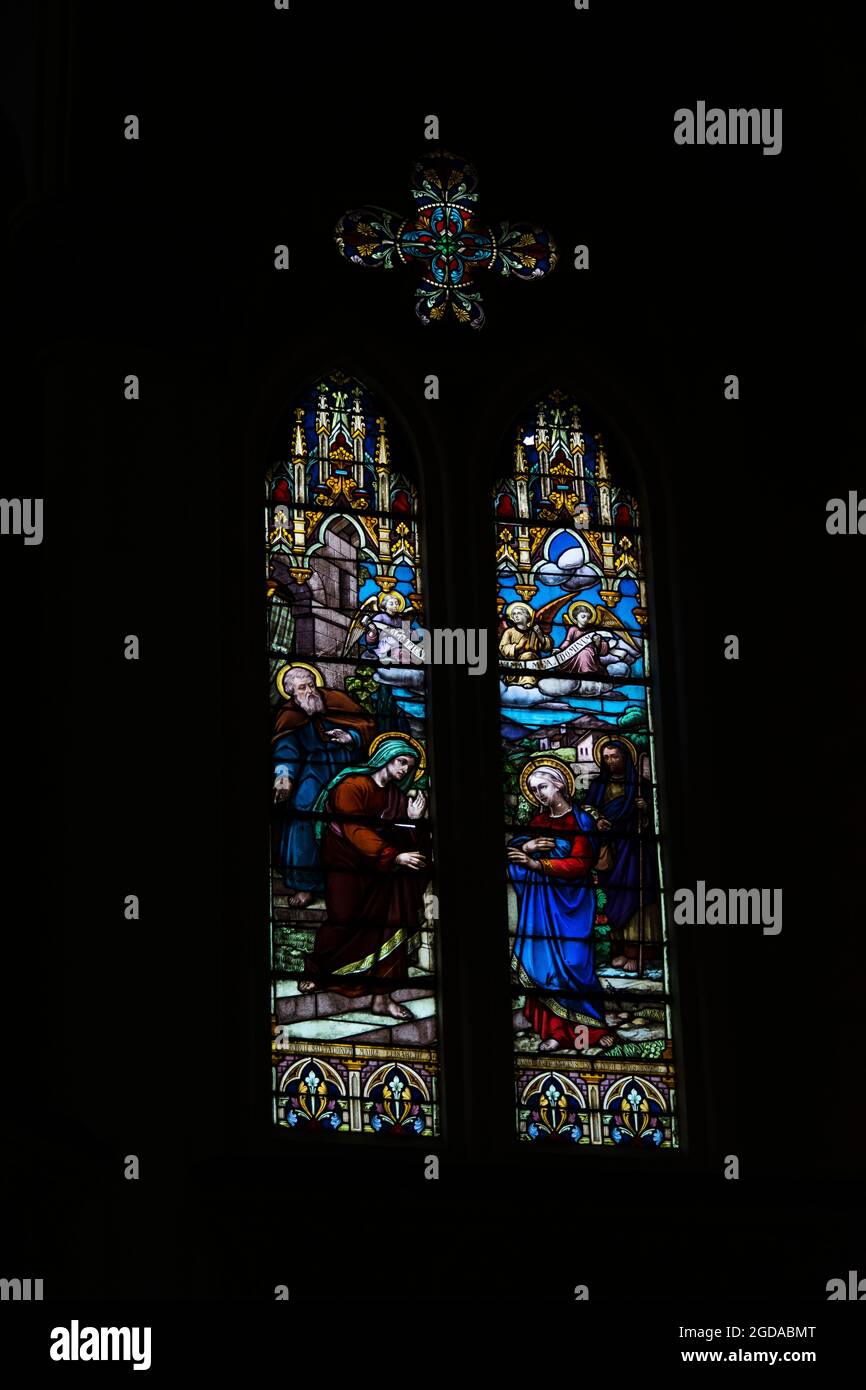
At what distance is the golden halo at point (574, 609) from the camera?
48.4ft

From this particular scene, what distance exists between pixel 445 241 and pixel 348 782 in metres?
2.93

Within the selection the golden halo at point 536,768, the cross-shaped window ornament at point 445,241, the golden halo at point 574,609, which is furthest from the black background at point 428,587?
the golden halo at point 574,609

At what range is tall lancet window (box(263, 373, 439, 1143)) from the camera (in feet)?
44.2

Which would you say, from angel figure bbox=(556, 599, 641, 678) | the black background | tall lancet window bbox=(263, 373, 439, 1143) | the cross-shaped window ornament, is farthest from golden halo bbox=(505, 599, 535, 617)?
the cross-shaped window ornament

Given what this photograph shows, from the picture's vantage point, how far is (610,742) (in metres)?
14.5

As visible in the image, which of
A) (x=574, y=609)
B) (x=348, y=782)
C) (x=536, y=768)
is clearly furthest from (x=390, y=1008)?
(x=574, y=609)

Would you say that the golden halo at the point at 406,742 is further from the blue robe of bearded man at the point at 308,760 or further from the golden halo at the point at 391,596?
the golden halo at the point at 391,596

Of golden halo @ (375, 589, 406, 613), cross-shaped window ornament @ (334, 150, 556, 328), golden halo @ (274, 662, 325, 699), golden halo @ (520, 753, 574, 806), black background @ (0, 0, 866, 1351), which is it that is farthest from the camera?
cross-shaped window ornament @ (334, 150, 556, 328)

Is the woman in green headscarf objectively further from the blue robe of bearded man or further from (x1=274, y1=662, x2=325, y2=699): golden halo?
(x1=274, y1=662, x2=325, y2=699): golden halo

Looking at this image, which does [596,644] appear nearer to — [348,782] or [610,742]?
[610,742]

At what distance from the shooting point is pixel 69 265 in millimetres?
13859

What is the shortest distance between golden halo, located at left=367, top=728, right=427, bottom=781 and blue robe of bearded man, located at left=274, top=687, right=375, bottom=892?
0.10 feet
